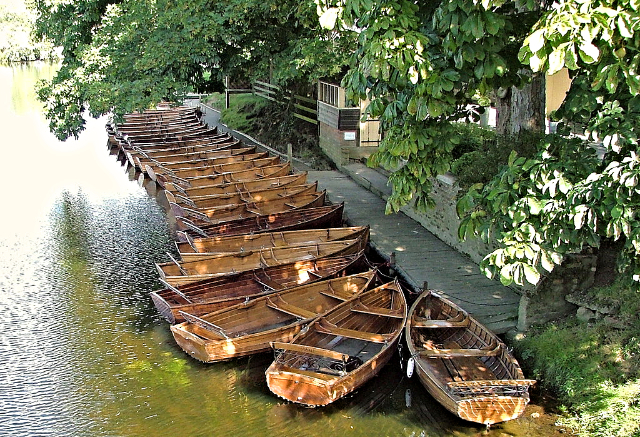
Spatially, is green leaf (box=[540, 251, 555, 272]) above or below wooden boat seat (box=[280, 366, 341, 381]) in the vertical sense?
above

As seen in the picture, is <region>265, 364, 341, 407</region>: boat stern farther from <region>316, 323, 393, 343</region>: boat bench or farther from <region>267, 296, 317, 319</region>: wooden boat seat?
<region>267, 296, 317, 319</region>: wooden boat seat

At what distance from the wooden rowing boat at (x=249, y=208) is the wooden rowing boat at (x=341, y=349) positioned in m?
4.77

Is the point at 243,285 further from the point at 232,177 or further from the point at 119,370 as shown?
the point at 232,177

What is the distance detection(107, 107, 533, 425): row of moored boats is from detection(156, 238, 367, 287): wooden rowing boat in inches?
0.8

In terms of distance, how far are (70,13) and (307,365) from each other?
19.9 metres

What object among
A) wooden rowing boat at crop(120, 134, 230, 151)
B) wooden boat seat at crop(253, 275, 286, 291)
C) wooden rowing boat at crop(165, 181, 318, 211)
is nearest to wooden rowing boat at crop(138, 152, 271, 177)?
Result: wooden rowing boat at crop(120, 134, 230, 151)

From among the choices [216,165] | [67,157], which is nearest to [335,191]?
[216,165]

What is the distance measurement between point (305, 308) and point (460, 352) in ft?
10.1

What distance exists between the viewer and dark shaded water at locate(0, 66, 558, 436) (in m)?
8.95

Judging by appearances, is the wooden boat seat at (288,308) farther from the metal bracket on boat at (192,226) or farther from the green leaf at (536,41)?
the green leaf at (536,41)

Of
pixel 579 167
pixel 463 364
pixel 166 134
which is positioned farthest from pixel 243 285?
pixel 166 134

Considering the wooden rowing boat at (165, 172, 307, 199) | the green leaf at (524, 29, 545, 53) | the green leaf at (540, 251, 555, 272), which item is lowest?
the wooden rowing boat at (165, 172, 307, 199)

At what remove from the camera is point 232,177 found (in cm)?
1825

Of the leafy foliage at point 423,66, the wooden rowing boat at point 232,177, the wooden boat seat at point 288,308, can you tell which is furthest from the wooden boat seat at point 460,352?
the wooden rowing boat at point 232,177
